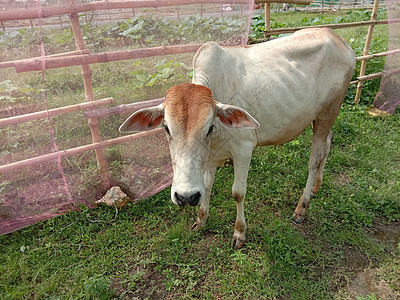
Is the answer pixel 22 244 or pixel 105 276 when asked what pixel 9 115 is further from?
pixel 105 276

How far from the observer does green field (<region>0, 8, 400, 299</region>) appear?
2.62 m

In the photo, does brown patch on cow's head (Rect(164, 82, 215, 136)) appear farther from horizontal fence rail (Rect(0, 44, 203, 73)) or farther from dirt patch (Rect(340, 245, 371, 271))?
dirt patch (Rect(340, 245, 371, 271))

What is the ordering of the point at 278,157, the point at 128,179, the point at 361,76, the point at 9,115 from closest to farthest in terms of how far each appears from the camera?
the point at 9,115 → the point at 128,179 → the point at 278,157 → the point at 361,76

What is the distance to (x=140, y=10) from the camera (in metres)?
3.21

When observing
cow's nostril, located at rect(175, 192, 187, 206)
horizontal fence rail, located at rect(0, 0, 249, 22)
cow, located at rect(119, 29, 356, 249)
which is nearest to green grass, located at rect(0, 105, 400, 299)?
cow, located at rect(119, 29, 356, 249)

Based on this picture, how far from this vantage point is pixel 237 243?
3033 millimetres

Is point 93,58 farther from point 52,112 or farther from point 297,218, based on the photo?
point 297,218

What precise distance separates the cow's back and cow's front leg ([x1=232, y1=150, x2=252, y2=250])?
0.36 meters

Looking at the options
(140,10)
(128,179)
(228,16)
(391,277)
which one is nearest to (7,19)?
(140,10)

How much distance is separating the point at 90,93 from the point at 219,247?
7.06 feet

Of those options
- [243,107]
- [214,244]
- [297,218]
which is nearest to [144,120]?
[243,107]

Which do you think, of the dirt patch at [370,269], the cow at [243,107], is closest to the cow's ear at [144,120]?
the cow at [243,107]

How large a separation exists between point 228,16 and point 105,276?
3.23 m

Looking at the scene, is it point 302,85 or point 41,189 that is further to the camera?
point 41,189
